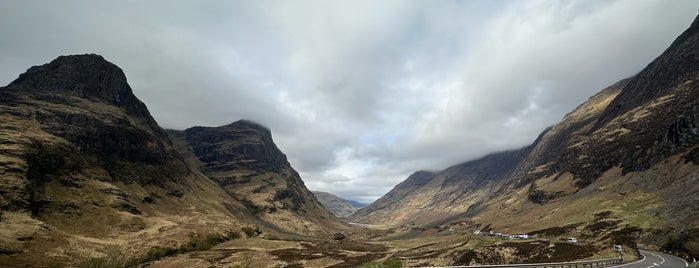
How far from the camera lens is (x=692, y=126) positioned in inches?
5241

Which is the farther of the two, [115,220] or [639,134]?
[639,134]

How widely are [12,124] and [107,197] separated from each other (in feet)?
183

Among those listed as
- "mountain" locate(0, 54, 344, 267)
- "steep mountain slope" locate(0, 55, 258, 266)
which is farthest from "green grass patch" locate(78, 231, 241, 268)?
"steep mountain slope" locate(0, 55, 258, 266)

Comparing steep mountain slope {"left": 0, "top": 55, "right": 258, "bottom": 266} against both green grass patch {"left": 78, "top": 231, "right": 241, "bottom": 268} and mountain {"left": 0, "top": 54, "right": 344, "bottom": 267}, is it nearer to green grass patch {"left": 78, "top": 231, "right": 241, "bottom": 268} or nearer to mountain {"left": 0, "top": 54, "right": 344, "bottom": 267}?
mountain {"left": 0, "top": 54, "right": 344, "bottom": 267}

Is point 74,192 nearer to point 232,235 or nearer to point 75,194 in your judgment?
point 75,194

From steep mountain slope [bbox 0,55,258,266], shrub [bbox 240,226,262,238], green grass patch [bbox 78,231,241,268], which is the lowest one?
shrub [bbox 240,226,262,238]

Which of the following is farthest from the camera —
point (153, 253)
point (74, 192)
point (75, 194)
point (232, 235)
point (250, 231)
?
point (250, 231)

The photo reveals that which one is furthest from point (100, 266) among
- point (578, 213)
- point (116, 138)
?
point (578, 213)

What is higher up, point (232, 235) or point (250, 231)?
point (232, 235)

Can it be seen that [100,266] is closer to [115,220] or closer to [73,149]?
[115,220]

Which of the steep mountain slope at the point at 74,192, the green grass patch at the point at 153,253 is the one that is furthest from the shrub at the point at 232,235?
the steep mountain slope at the point at 74,192

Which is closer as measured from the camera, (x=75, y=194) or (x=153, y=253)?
(x=153, y=253)

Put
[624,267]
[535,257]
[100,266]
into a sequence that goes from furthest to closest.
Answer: [100,266] → [535,257] → [624,267]

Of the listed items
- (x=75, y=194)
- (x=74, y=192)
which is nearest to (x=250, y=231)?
(x=75, y=194)
